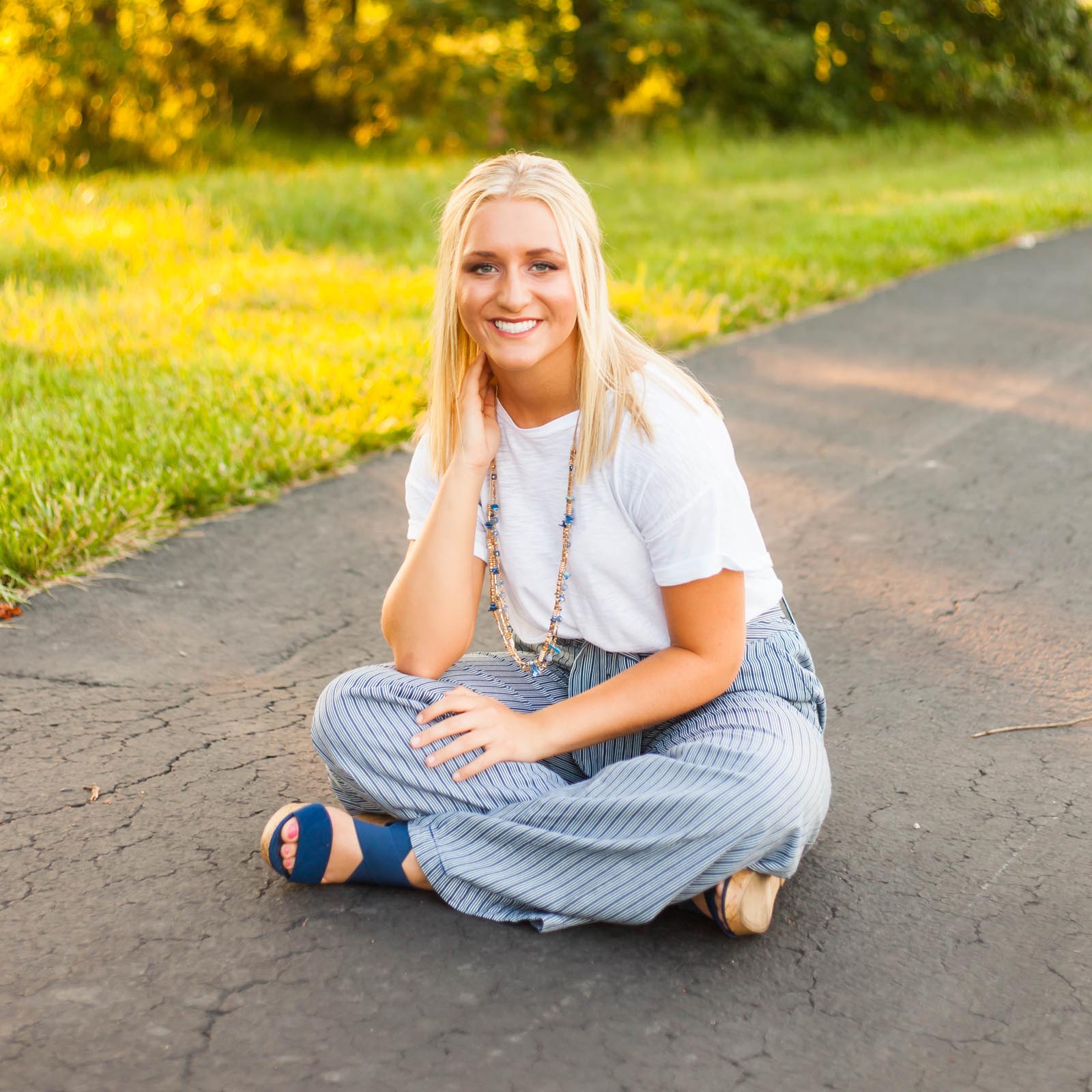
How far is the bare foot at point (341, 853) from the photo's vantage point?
2.51 meters

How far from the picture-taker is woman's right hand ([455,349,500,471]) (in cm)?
272

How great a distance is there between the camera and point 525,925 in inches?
97.9

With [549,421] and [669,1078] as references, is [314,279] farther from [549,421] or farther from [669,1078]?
[669,1078]

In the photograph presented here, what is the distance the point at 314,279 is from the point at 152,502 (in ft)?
10.9

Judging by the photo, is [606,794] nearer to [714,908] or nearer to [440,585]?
[714,908]

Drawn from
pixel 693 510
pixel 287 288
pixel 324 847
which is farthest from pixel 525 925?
pixel 287 288

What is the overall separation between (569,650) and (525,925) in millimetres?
594

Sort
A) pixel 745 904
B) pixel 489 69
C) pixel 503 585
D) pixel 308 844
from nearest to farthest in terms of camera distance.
Result: pixel 745 904
pixel 308 844
pixel 503 585
pixel 489 69

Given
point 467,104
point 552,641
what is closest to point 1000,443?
Answer: point 552,641

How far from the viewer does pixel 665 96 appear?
15.5 meters

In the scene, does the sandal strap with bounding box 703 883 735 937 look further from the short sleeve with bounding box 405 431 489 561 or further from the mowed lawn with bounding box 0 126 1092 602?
the mowed lawn with bounding box 0 126 1092 602

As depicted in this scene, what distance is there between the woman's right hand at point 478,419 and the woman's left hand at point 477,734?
48cm

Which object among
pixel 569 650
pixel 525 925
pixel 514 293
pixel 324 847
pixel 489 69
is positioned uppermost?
pixel 489 69

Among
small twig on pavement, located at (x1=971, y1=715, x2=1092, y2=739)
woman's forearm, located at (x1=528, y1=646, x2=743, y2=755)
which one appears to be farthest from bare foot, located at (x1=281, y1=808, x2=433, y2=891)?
small twig on pavement, located at (x1=971, y1=715, x2=1092, y2=739)
